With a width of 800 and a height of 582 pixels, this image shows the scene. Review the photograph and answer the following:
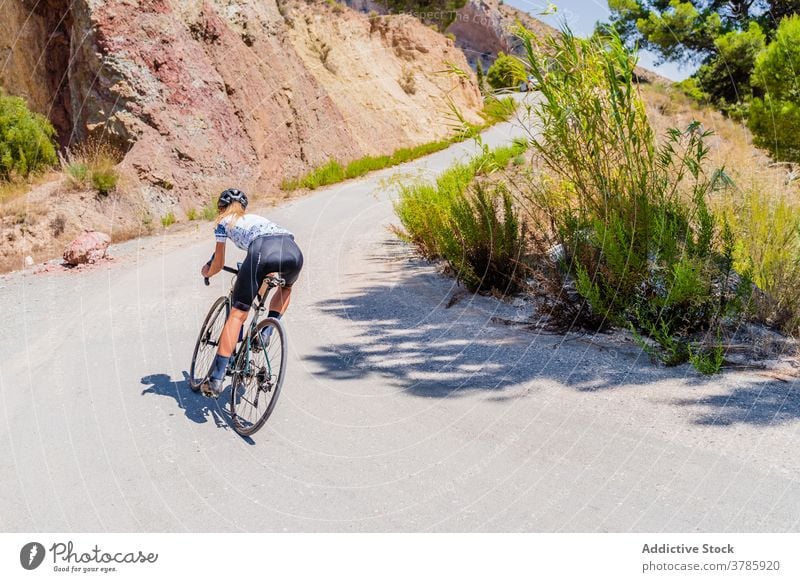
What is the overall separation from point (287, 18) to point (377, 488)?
24.6 meters

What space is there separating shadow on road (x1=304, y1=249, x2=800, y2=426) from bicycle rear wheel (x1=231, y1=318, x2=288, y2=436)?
98 centimetres

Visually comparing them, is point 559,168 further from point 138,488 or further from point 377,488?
point 138,488

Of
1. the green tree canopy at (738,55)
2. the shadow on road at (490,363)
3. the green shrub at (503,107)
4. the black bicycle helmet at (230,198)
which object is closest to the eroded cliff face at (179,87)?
the green tree canopy at (738,55)

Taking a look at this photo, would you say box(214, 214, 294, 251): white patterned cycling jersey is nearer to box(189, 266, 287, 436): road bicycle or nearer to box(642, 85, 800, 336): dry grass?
box(189, 266, 287, 436): road bicycle

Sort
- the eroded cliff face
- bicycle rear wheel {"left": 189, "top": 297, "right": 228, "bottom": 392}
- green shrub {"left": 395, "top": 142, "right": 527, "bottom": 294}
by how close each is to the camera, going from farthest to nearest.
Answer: the eroded cliff face < green shrub {"left": 395, "top": 142, "right": 527, "bottom": 294} < bicycle rear wheel {"left": 189, "top": 297, "right": 228, "bottom": 392}

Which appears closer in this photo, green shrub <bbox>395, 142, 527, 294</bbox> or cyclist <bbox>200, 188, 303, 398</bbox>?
cyclist <bbox>200, 188, 303, 398</bbox>

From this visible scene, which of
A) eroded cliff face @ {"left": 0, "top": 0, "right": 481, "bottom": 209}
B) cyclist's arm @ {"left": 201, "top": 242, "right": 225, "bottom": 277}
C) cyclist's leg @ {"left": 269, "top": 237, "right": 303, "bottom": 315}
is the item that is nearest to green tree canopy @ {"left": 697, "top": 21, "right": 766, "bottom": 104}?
eroded cliff face @ {"left": 0, "top": 0, "right": 481, "bottom": 209}

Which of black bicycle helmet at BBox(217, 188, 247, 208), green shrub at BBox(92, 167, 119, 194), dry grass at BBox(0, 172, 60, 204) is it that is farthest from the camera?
green shrub at BBox(92, 167, 119, 194)

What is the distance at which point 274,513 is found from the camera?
3820 millimetres

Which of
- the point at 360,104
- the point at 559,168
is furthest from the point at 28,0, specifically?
the point at 559,168

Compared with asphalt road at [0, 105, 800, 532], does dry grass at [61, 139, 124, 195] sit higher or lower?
higher

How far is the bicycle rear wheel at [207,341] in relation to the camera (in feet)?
18.3

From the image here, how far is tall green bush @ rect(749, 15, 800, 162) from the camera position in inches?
495

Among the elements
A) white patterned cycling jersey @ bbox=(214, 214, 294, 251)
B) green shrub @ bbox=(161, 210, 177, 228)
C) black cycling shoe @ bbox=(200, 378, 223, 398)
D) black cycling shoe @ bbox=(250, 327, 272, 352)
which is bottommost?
black cycling shoe @ bbox=(200, 378, 223, 398)
